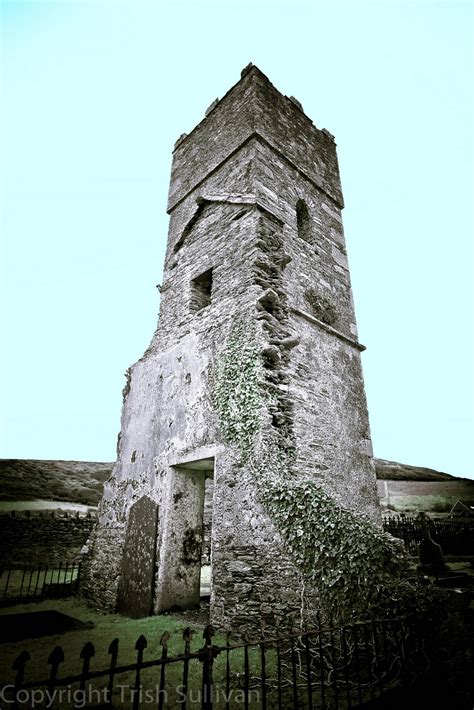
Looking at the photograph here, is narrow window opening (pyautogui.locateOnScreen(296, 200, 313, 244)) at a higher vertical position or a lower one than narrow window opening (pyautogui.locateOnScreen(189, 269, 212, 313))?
higher

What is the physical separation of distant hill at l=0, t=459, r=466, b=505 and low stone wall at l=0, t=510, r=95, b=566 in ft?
6.14

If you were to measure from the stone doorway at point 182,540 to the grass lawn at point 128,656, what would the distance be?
0.37 m

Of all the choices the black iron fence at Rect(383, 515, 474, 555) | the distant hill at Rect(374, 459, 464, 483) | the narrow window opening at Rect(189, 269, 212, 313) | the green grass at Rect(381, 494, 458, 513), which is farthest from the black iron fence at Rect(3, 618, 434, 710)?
the distant hill at Rect(374, 459, 464, 483)

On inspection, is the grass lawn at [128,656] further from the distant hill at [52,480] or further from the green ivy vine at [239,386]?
the distant hill at [52,480]

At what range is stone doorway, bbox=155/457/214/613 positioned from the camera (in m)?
5.81

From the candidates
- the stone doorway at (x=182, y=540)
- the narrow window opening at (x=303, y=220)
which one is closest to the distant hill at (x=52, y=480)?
the stone doorway at (x=182, y=540)

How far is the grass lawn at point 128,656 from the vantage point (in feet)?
11.0

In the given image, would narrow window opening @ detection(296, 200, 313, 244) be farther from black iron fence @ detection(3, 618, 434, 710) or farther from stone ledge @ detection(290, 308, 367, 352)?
black iron fence @ detection(3, 618, 434, 710)

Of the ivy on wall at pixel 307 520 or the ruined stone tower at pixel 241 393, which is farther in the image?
the ruined stone tower at pixel 241 393

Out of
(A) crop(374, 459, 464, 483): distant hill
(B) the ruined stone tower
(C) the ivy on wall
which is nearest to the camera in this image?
(C) the ivy on wall

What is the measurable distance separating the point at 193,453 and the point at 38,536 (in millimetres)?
9338

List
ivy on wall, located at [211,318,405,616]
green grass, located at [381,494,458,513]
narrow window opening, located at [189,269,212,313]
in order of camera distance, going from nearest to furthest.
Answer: ivy on wall, located at [211,318,405,616]
narrow window opening, located at [189,269,212,313]
green grass, located at [381,494,458,513]

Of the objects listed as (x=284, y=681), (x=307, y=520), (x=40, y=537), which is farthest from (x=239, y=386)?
(x=40, y=537)

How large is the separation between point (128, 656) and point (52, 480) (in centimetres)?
1326
